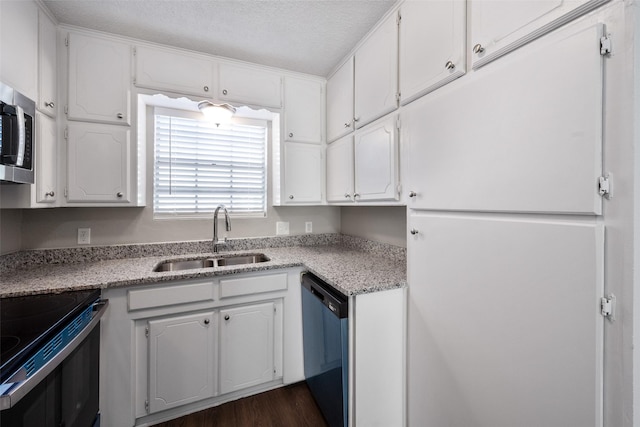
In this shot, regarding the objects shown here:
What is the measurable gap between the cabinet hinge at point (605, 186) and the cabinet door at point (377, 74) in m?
1.00

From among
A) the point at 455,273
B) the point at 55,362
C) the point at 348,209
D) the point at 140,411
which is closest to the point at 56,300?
the point at 55,362

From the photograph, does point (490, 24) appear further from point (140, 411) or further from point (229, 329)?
point (140, 411)

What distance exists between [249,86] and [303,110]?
1.63 ft

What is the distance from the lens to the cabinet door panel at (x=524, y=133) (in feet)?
2.36

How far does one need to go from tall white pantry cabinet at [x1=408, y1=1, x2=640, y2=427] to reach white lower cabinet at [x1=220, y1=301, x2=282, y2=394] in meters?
1.03

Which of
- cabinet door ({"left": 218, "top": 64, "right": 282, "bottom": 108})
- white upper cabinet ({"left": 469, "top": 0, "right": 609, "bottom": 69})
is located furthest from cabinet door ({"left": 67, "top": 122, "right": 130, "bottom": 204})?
white upper cabinet ({"left": 469, "top": 0, "right": 609, "bottom": 69})

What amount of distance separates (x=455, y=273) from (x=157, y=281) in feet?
5.32

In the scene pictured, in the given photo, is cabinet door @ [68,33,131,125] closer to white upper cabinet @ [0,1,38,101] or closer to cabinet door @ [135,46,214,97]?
cabinet door @ [135,46,214,97]

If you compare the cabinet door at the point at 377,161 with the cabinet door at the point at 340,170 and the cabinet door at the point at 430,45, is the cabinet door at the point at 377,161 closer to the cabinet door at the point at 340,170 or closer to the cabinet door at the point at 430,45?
the cabinet door at the point at 340,170

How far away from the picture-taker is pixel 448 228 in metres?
1.17

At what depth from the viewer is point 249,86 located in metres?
2.14

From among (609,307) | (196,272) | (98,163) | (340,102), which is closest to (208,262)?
(196,272)

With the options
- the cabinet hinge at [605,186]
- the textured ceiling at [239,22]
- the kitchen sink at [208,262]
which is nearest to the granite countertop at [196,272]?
the kitchen sink at [208,262]

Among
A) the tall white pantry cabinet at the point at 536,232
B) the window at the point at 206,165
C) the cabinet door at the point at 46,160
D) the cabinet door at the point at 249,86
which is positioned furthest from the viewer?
the window at the point at 206,165
